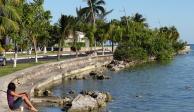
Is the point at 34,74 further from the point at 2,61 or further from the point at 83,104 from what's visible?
the point at 83,104

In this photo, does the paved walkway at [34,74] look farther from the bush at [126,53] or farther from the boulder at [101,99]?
the bush at [126,53]

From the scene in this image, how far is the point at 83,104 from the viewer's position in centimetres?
3012

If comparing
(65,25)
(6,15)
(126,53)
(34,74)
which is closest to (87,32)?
(126,53)

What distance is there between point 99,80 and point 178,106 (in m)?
21.6

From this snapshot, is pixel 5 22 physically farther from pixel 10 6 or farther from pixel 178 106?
pixel 178 106

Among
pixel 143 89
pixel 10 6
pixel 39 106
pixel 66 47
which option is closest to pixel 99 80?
pixel 143 89

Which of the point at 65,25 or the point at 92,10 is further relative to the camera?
the point at 92,10

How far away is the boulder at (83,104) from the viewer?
2966 centimetres

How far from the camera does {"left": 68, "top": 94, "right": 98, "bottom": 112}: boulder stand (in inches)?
1168

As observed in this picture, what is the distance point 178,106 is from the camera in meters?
34.9

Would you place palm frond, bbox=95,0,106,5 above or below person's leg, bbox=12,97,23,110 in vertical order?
above

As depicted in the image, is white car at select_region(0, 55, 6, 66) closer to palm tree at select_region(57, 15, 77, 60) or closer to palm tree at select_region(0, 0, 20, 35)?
palm tree at select_region(0, 0, 20, 35)

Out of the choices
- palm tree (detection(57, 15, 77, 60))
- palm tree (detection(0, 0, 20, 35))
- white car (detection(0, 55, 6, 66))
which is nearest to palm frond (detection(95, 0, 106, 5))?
palm tree (detection(57, 15, 77, 60))

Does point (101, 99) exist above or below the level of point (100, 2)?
below
